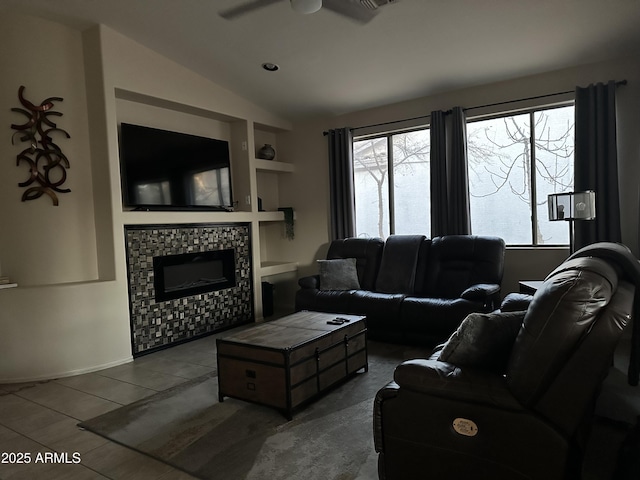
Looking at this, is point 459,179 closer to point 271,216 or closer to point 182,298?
point 271,216

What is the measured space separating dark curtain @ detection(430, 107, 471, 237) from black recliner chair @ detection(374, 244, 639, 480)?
9.16 feet

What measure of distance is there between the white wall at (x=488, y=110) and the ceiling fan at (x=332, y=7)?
1813 mm

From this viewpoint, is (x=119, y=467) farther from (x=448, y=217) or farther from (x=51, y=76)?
(x=448, y=217)

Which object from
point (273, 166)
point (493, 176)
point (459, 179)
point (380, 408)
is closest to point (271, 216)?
point (273, 166)

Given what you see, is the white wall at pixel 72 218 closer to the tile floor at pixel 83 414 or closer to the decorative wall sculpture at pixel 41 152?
the decorative wall sculpture at pixel 41 152

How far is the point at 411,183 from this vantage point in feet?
17.4

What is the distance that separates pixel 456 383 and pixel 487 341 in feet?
0.80

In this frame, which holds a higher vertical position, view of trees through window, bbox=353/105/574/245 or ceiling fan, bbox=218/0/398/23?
ceiling fan, bbox=218/0/398/23

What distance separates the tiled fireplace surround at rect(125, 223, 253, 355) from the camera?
4.25 m

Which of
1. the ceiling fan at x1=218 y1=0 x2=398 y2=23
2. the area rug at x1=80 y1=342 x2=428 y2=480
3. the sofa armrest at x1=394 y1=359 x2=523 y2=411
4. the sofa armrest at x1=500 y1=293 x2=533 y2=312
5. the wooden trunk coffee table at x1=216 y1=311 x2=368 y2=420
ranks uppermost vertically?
the ceiling fan at x1=218 y1=0 x2=398 y2=23

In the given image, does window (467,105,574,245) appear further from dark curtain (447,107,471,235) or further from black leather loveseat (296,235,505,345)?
black leather loveseat (296,235,505,345)

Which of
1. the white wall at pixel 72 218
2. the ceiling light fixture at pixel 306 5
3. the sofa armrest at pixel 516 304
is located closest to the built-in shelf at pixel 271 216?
the white wall at pixel 72 218

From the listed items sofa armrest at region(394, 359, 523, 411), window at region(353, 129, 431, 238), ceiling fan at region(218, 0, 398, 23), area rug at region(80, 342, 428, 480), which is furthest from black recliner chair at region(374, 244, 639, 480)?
window at region(353, 129, 431, 238)

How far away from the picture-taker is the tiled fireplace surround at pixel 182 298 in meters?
4.25
